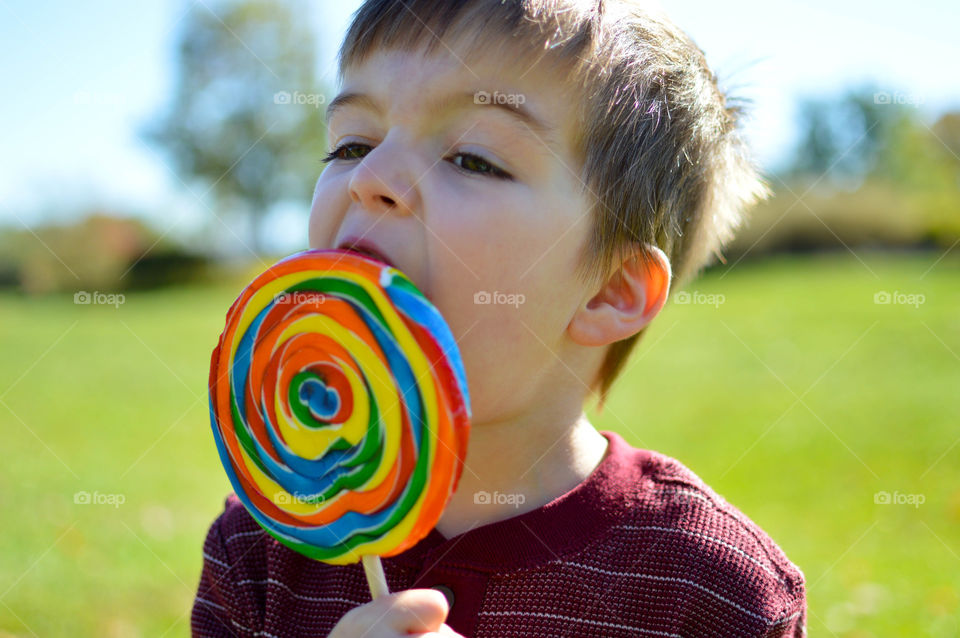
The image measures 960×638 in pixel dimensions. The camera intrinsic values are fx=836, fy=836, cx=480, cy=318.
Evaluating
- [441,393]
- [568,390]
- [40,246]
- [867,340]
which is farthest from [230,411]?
[40,246]

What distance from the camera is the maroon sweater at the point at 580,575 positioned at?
183 centimetres

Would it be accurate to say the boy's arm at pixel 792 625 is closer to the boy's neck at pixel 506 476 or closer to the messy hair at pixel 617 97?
the boy's neck at pixel 506 476

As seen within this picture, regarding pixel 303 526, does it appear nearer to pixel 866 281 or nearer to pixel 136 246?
pixel 866 281

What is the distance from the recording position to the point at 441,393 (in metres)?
1.53

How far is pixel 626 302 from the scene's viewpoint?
205 cm

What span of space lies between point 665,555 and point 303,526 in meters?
0.81
